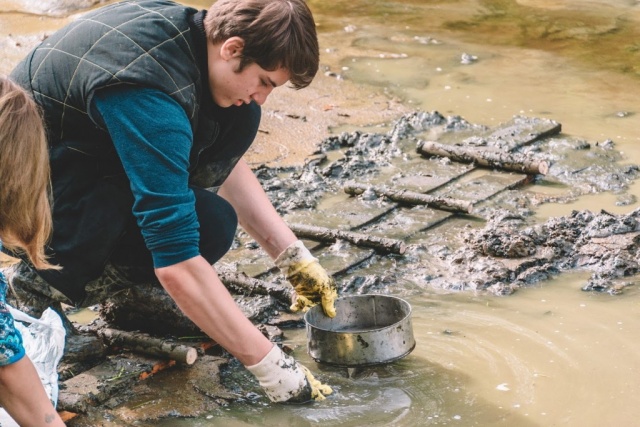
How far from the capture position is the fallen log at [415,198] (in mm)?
5434

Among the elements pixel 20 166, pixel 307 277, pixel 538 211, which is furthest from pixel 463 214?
pixel 20 166

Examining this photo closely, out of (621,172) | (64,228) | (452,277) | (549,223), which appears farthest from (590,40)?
(64,228)

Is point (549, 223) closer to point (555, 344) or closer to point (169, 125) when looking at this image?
point (555, 344)

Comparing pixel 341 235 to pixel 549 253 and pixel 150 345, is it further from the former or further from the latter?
pixel 150 345

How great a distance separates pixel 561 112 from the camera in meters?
7.27

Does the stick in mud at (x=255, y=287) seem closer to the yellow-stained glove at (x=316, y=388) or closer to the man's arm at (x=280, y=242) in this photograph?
the man's arm at (x=280, y=242)

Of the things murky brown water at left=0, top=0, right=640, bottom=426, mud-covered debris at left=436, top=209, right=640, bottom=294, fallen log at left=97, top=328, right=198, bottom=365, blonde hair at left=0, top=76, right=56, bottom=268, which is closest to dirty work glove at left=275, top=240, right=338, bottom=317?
murky brown water at left=0, top=0, right=640, bottom=426

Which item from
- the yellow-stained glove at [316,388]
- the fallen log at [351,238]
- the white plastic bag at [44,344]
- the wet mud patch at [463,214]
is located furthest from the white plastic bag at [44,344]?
the fallen log at [351,238]

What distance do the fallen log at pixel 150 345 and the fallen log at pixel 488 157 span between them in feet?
8.98

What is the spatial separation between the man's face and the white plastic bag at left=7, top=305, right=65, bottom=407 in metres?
1.02

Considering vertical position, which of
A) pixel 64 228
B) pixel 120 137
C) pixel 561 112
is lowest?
pixel 561 112

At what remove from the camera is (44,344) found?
3467 millimetres

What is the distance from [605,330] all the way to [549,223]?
1079 mm

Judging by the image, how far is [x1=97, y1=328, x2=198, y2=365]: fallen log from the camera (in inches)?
154
